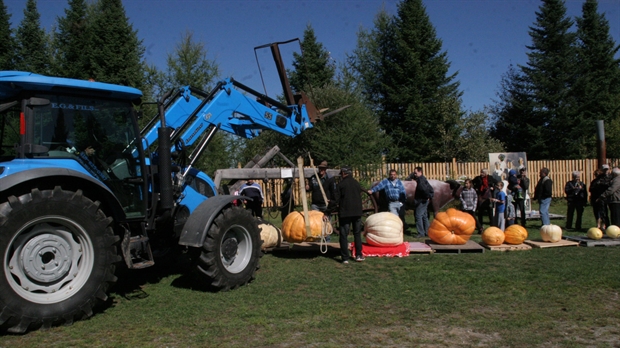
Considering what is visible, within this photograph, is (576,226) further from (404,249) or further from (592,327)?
(592,327)

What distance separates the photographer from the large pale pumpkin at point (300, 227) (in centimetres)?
1027

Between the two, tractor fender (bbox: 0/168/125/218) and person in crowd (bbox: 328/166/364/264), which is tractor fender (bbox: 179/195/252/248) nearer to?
tractor fender (bbox: 0/168/125/218)

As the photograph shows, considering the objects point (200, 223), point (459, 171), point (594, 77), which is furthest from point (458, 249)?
point (594, 77)

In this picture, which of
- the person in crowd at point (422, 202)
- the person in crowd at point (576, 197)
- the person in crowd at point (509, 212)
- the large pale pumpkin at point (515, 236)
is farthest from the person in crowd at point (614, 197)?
the person in crowd at point (422, 202)

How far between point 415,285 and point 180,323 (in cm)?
349

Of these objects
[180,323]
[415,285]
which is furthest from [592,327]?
[180,323]

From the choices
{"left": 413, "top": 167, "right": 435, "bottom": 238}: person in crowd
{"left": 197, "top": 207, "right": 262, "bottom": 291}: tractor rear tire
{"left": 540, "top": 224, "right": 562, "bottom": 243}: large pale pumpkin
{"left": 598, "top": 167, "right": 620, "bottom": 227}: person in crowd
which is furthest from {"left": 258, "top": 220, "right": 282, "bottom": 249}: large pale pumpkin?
{"left": 598, "top": 167, "right": 620, "bottom": 227}: person in crowd

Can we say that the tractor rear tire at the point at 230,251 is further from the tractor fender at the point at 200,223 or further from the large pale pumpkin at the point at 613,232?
the large pale pumpkin at the point at 613,232

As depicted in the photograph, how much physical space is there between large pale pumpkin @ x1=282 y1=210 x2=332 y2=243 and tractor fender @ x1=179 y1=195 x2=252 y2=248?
283 centimetres

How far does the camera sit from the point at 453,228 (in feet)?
35.8

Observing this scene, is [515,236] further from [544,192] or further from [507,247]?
[544,192]

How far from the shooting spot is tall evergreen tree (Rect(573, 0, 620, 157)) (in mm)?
36406

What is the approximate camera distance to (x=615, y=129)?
32.8 meters

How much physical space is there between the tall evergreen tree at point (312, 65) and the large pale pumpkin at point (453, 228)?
1044 inches
